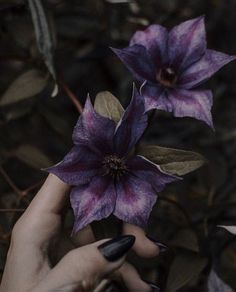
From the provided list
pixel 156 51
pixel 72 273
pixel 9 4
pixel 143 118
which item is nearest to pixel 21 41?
pixel 9 4

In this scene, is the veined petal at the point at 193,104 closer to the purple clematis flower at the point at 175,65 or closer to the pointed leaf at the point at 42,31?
the purple clematis flower at the point at 175,65

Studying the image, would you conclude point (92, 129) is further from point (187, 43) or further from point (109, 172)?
point (187, 43)

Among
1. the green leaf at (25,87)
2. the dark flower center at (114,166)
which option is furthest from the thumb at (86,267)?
the green leaf at (25,87)

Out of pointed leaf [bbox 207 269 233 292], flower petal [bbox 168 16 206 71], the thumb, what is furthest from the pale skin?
flower petal [bbox 168 16 206 71]

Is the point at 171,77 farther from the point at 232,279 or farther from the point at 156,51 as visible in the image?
the point at 232,279

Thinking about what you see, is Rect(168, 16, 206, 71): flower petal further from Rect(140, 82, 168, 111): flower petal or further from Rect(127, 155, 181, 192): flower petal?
Rect(127, 155, 181, 192): flower petal
